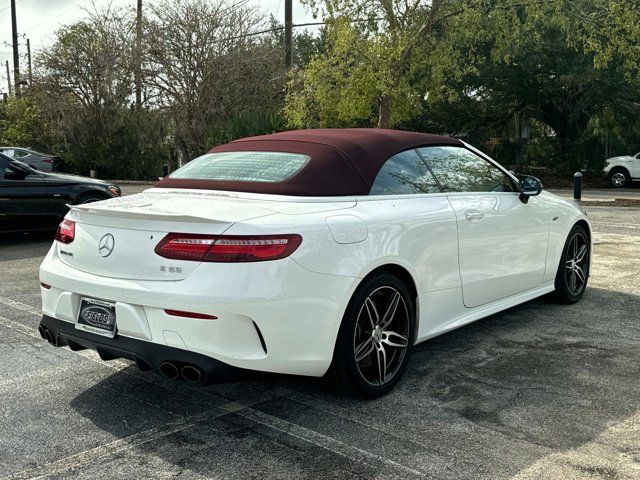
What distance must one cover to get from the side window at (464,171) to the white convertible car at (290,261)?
0.02 meters

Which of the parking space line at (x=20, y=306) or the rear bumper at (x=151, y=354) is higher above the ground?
the rear bumper at (x=151, y=354)

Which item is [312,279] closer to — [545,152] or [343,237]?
[343,237]

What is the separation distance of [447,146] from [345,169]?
118 centimetres

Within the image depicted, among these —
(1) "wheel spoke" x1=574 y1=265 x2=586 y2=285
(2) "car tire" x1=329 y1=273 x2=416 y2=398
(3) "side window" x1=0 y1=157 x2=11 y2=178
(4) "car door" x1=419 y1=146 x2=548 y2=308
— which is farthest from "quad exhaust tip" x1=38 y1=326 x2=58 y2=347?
(3) "side window" x1=0 y1=157 x2=11 y2=178

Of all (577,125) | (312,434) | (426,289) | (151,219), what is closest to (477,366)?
(426,289)

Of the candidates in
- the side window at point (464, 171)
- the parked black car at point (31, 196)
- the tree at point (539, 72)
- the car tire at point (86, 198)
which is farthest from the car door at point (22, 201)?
the tree at point (539, 72)

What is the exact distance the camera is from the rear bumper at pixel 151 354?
10.8 ft

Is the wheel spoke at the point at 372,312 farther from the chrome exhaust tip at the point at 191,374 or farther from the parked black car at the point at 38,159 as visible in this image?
the parked black car at the point at 38,159

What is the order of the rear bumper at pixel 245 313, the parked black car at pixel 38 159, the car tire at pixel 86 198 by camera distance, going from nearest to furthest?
1. the rear bumper at pixel 245 313
2. the car tire at pixel 86 198
3. the parked black car at pixel 38 159

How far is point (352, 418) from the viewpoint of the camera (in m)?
3.62

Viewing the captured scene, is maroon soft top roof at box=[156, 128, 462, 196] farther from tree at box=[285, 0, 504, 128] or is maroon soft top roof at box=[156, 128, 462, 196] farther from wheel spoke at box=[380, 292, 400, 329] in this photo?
tree at box=[285, 0, 504, 128]

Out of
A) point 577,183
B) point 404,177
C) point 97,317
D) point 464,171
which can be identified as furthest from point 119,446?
point 577,183

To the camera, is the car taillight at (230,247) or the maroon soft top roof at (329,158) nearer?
the car taillight at (230,247)

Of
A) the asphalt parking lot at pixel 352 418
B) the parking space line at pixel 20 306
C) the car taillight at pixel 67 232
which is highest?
the car taillight at pixel 67 232
